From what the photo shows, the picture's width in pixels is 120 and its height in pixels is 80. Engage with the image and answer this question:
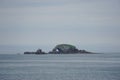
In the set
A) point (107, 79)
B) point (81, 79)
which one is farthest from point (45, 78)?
point (107, 79)

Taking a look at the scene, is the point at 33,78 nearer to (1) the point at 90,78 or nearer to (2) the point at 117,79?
(1) the point at 90,78

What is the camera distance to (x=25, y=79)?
245ft

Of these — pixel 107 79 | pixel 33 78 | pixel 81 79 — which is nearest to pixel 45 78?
pixel 33 78

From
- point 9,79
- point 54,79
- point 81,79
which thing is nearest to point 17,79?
point 9,79

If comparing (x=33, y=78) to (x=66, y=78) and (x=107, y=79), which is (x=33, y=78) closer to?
(x=66, y=78)

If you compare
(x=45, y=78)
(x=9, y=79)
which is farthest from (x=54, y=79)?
(x=9, y=79)

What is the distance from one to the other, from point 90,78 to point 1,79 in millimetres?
16648

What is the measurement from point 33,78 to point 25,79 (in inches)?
122

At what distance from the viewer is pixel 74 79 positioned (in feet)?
247

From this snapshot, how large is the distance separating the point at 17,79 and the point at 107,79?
16754 millimetres

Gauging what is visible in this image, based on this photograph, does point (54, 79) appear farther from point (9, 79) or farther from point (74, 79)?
point (9, 79)

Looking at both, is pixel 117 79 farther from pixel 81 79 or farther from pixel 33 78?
pixel 33 78

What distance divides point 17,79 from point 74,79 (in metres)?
10.7

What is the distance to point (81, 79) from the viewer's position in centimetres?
7550
